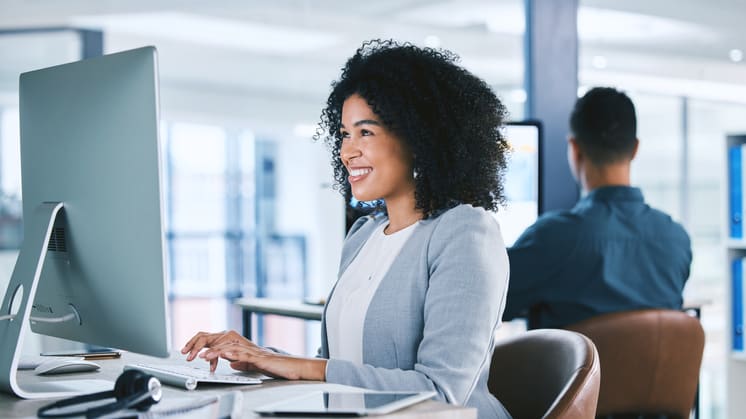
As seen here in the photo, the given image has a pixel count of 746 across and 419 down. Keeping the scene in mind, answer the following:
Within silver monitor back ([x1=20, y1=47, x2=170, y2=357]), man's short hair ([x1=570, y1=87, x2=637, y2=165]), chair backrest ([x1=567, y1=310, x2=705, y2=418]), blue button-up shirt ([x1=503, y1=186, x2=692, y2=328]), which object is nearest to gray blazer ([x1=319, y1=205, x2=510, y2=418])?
silver monitor back ([x1=20, y1=47, x2=170, y2=357])

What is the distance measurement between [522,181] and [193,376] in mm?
2000

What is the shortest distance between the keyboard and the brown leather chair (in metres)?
0.49

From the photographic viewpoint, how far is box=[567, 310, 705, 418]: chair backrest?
2.32 metres

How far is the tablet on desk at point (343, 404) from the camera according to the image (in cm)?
114

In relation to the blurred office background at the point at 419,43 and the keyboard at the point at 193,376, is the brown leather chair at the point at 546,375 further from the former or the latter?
the blurred office background at the point at 419,43

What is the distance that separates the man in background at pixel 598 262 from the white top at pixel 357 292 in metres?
0.89

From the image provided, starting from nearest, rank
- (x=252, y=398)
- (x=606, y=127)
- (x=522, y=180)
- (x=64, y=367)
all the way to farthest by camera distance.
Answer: (x=252, y=398), (x=64, y=367), (x=606, y=127), (x=522, y=180)

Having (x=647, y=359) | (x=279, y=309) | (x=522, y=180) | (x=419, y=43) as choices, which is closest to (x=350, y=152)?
(x=647, y=359)

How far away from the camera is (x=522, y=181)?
3.23 meters

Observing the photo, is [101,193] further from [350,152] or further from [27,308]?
[350,152]

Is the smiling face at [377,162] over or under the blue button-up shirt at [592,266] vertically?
over

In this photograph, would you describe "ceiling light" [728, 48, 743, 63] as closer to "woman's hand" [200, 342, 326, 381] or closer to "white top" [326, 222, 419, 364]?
"white top" [326, 222, 419, 364]

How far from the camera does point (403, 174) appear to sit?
1838mm

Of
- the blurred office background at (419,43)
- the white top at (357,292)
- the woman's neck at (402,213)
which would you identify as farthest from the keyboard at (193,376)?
the blurred office background at (419,43)
